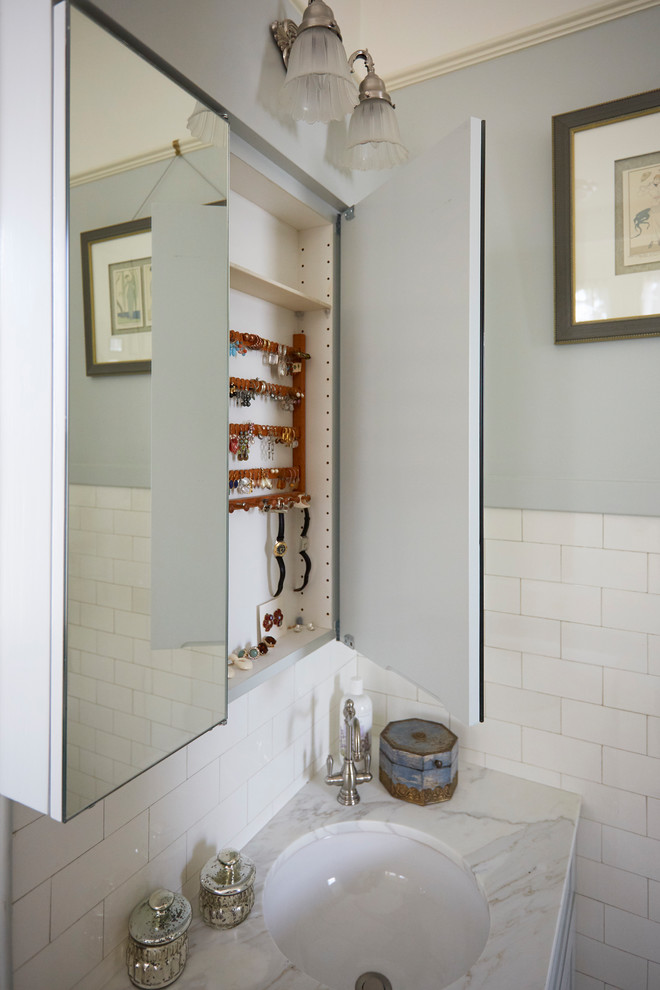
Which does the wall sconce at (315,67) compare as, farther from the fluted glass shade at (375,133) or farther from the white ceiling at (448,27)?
the white ceiling at (448,27)

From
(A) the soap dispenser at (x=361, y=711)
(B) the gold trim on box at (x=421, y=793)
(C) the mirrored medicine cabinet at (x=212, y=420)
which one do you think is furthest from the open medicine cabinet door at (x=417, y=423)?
(B) the gold trim on box at (x=421, y=793)

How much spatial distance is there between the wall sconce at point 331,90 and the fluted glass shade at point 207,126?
23cm

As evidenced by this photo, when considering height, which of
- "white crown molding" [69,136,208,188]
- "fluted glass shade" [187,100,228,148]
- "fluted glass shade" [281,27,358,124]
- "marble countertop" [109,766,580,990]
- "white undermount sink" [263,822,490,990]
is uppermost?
"fluted glass shade" [281,27,358,124]

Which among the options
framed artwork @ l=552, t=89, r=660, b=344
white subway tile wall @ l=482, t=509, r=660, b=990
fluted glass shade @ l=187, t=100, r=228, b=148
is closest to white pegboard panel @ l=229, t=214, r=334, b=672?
fluted glass shade @ l=187, t=100, r=228, b=148

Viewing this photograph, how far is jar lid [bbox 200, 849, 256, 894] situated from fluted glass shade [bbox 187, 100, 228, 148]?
1204 millimetres

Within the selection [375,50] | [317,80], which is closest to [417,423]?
[317,80]

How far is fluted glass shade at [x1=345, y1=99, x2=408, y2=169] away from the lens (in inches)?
45.6

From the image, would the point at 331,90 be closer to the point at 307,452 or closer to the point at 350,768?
the point at 307,452

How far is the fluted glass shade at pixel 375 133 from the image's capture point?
1.16m

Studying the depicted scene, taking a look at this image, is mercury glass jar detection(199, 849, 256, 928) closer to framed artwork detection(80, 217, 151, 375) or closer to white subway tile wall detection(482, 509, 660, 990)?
white subway tile wall detection(482, 509, 660, 990)

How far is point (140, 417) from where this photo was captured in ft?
2.43

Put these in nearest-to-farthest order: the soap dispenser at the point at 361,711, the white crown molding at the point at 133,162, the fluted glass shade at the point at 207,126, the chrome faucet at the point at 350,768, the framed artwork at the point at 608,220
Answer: the white crown molding at the point at 133,162, the fluted glass shade at the point at 207,126, the framed artwork at the point at 608,220, the chrome faucet at the point at 350,768, the soap dispenser at the point at 361,711

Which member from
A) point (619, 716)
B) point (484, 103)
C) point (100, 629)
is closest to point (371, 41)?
point (484, 103)

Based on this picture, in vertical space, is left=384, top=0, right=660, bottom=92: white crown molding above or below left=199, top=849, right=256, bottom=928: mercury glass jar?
above
